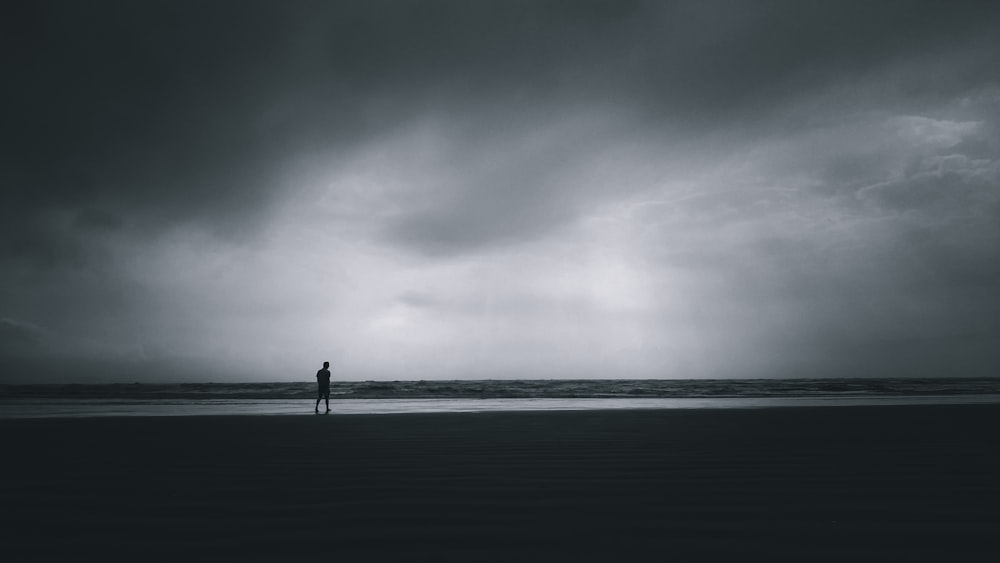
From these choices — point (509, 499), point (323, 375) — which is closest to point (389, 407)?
point (323, 375)

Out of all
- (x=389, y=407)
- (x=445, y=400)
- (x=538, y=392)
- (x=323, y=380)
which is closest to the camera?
(x=323, y=380)

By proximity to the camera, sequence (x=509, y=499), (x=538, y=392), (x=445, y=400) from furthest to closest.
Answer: (x=538, y=392)
(x=445, y=400)
(x=509, y=499)

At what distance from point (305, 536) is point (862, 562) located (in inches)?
152

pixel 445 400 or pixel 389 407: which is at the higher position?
pixel 389 407

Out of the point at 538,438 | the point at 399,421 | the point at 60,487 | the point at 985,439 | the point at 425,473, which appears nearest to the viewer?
the point at 60,487

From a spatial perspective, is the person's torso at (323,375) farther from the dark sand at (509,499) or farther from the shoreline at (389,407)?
the dark sand at (509,499)

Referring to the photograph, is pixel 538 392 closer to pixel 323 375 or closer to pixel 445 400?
pixel 445 400

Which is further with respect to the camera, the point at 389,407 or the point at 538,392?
the point at 538,392

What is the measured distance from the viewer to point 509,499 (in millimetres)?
5480

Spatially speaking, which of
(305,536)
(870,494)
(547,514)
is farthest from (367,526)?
(870,494)

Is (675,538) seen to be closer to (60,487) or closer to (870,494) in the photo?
(870,494)

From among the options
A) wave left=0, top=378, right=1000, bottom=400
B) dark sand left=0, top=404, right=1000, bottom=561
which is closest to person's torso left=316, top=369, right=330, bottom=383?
dark sand left=0, top=404, right=1000, bottom=561

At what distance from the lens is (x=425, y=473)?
7160 millimetres

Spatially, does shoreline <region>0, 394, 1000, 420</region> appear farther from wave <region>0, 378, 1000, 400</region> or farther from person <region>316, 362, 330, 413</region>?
wave <region>0, 378, 1000, 400</region>
